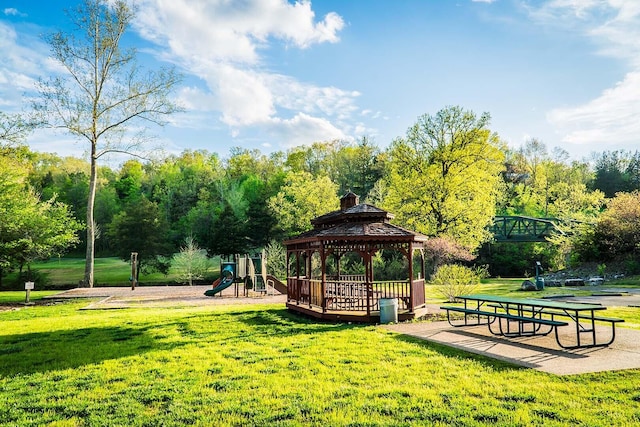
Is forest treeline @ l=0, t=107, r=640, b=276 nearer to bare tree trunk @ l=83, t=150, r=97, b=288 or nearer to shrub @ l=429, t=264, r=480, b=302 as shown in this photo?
bare tree trunk @ l=83, t=150, r=97, b=288

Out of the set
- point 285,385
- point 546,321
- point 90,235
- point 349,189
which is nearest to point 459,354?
point 546,321

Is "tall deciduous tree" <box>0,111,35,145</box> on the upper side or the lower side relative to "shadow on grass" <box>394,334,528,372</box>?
upper

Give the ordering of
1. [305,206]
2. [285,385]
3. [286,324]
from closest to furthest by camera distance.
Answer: [285,385] < [286,324] < [305,206]

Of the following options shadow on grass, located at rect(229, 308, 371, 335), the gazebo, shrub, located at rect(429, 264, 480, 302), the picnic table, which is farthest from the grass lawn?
the picnic table

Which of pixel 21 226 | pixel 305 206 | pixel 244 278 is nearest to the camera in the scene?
pixel 21 226

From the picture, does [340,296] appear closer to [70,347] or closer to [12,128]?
[70,347]

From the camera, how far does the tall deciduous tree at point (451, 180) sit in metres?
29.1

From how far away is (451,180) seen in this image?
95.8 ft

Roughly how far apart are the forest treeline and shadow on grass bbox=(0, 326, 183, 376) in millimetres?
11232

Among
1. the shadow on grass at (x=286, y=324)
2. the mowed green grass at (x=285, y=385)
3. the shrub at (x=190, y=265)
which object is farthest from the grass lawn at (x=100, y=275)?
the mowed green grass at (x=285, y=385)

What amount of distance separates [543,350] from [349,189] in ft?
112

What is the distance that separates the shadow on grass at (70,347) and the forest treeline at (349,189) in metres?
11.2

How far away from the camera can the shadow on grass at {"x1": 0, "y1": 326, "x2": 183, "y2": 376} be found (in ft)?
24.8

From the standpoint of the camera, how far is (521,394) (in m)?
5.30
